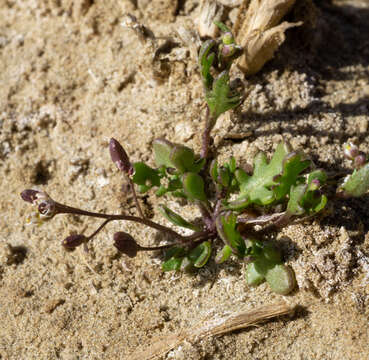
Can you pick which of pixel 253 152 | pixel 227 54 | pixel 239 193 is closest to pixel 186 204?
pixel 239 193

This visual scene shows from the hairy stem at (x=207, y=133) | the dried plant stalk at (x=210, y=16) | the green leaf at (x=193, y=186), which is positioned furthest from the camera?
the dried plant stalk at (x=210, y=16)

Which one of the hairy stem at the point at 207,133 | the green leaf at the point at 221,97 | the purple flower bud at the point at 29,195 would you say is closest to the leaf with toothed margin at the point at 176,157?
the hairy stem at the point at 207,133

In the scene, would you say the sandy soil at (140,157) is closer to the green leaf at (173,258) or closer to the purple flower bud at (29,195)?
the green leaf at (173,258)

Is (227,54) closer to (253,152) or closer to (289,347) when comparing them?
(253,152)

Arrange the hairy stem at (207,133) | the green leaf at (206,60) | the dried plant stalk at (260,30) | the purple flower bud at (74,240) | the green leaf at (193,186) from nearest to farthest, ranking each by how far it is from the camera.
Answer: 1. the purple flower bud at (74,240)
2. the green leaf at (193,186)
3. the green leaf at (206,60)
4. the hairy stem at (207,133)
5. the dried plant stalk at (260,30)

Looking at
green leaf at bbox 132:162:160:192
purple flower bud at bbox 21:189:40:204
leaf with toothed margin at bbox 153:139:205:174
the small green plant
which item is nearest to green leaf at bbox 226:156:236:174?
the small green plant

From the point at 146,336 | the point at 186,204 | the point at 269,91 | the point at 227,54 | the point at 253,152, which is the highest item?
the point at 227,54

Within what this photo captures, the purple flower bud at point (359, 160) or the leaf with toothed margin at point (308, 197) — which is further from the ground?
the purple flower bud at point (359, 160)
